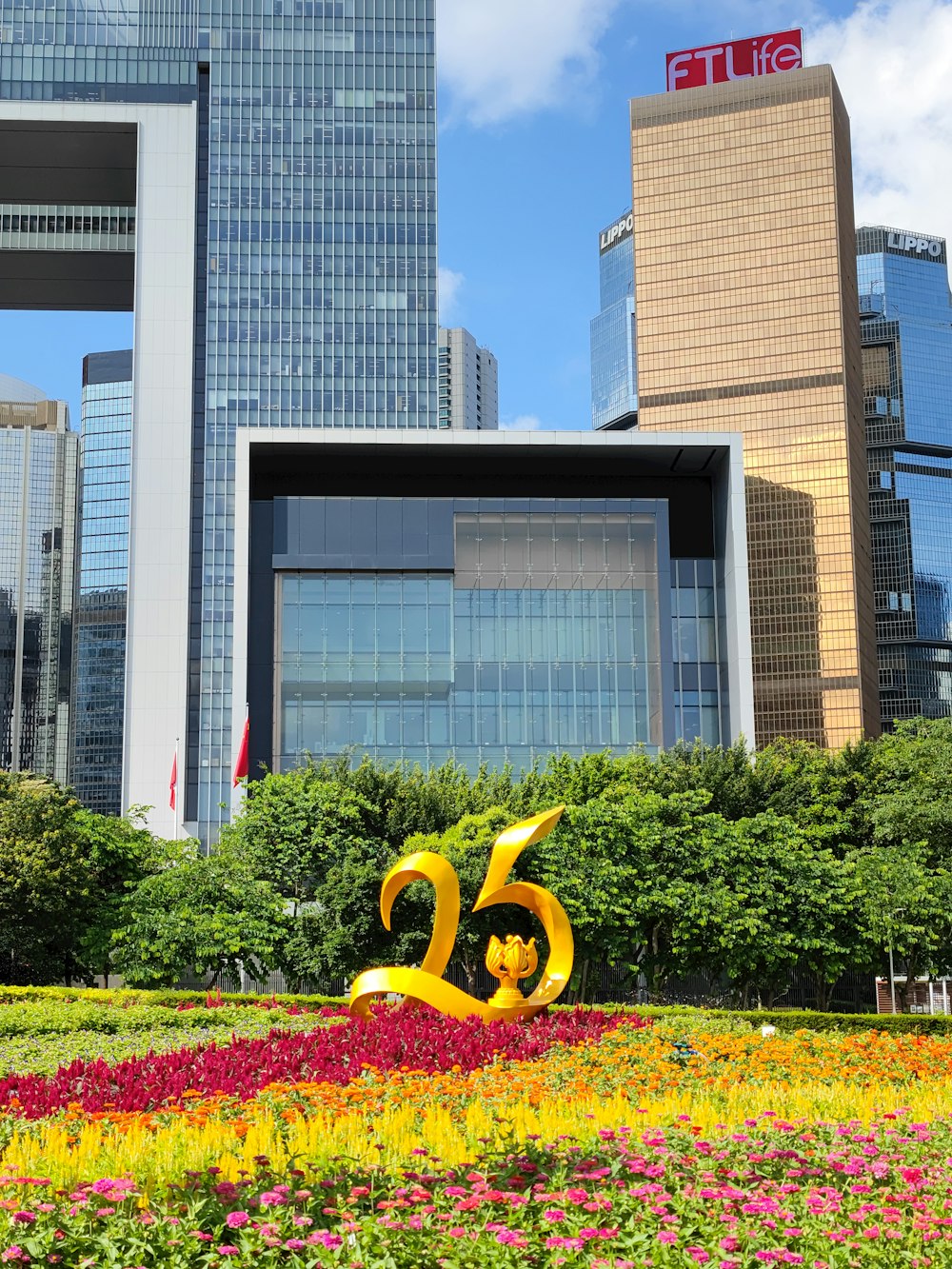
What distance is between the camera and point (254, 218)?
82312mm

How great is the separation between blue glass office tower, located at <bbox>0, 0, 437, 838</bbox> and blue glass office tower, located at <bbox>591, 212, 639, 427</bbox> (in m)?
94.7

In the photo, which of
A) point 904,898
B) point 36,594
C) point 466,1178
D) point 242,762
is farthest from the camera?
point 36,594

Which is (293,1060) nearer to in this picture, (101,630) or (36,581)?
(101,630)

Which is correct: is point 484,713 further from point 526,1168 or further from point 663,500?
point 526,1168

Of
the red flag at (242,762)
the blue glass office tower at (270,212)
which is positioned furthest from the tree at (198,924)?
the blue glass office tower at (270,212)

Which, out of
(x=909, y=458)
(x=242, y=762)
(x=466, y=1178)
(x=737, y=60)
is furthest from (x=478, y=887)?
(x=909, y=458)

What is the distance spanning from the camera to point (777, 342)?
330 ft

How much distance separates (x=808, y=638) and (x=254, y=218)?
4696 cm

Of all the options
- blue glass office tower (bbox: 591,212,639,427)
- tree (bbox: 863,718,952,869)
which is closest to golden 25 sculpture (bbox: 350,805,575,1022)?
tree (bbox: 863,718,952,869)

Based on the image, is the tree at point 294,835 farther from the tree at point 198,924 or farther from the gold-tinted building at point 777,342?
the gold-tinted building at point 777,342

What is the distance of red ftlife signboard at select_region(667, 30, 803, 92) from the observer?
104875mm

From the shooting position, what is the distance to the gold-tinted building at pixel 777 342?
322ft

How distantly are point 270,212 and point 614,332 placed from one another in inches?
4265

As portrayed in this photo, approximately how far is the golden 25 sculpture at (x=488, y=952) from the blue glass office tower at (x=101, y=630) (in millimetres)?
110288
